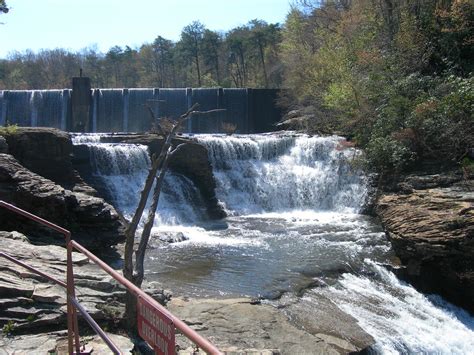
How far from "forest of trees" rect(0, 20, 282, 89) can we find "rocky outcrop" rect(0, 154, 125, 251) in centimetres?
3283

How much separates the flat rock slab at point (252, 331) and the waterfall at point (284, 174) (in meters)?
11.0

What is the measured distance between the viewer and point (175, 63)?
6078 centimetres

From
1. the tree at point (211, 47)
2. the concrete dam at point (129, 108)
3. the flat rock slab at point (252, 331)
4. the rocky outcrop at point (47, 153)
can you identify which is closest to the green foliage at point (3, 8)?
the rocky outcrop at point (47, 153)

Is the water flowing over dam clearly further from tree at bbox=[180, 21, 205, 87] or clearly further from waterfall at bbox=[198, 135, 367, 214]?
tree at bbox=[180, 21, 205, 87]

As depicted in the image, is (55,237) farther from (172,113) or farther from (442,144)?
(172,113)

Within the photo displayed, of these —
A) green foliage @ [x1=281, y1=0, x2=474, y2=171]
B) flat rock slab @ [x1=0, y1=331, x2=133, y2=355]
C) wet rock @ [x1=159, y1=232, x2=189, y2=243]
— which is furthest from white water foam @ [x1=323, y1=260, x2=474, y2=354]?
wet rock @ [x1=159, y1=232, x2=189, y2=243]

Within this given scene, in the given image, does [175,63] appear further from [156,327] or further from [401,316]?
[156,327]

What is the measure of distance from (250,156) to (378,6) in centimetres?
853

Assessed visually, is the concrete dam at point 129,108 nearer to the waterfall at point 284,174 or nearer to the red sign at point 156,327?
the waterfall at point 284,174

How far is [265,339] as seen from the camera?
6.97 metres

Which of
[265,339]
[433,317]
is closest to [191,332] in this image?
[265,339]

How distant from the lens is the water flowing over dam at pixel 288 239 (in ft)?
28.8

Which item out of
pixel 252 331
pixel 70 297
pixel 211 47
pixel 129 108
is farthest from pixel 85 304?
pixel 211 47

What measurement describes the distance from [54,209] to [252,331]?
6.08 metres
